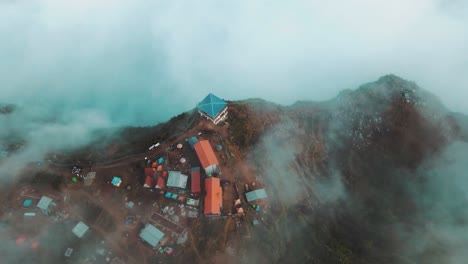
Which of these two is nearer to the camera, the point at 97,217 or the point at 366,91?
the point at 97,217

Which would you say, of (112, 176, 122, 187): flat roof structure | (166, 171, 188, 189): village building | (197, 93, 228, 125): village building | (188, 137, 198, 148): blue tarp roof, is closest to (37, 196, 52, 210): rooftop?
(112, 176, 122, 187): flat roof structure

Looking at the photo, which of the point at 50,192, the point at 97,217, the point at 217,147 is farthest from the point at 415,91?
the point at 50,192

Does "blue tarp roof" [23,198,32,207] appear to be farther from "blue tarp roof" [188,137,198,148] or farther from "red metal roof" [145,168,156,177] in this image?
"blue tarp roof" [188,137,198,148]

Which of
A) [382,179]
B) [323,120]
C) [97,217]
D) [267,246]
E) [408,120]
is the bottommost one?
[267,246]

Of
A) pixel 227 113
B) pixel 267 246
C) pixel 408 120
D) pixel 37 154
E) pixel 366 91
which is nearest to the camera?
pixel 267 246

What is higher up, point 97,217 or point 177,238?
point 97,217

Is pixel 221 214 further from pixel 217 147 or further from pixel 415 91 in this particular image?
pixel 415 91
